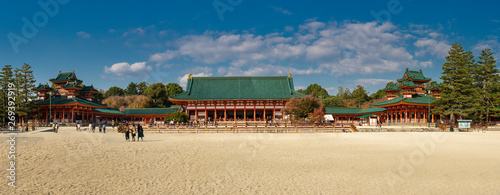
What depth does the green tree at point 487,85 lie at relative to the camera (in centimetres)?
4122

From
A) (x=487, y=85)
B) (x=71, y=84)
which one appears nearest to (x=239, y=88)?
(x=71, y=84)

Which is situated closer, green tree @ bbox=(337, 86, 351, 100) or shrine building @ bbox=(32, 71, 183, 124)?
shrine building @ bbox=(32, 71, 183, 124)

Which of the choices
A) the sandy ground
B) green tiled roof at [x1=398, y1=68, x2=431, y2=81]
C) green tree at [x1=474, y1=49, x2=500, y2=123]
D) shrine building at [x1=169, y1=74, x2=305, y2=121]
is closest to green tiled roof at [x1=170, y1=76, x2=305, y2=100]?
shrine building at [x1=169, y1=74, x2=305, y2=121]

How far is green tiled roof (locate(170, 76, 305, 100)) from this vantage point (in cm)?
4981

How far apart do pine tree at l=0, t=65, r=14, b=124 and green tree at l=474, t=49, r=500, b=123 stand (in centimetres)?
6245

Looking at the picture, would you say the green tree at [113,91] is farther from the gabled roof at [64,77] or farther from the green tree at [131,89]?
the gabled roof at [64,77]

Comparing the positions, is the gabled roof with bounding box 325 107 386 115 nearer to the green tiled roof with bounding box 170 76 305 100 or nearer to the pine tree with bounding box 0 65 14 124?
the green tiled roof with bounding box 170 76 305 100

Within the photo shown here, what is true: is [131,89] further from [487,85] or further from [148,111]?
[487,85]

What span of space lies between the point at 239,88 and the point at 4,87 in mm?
33844

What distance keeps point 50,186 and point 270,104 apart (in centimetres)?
4226

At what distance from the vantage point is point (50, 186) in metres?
8.71

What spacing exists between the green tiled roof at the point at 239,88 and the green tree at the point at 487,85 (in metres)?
25.3

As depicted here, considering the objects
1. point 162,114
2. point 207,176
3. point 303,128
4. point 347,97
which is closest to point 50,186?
point 207,176

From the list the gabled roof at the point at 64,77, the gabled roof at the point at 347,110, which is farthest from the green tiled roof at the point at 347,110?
the gabled roof at the point at 64,77
